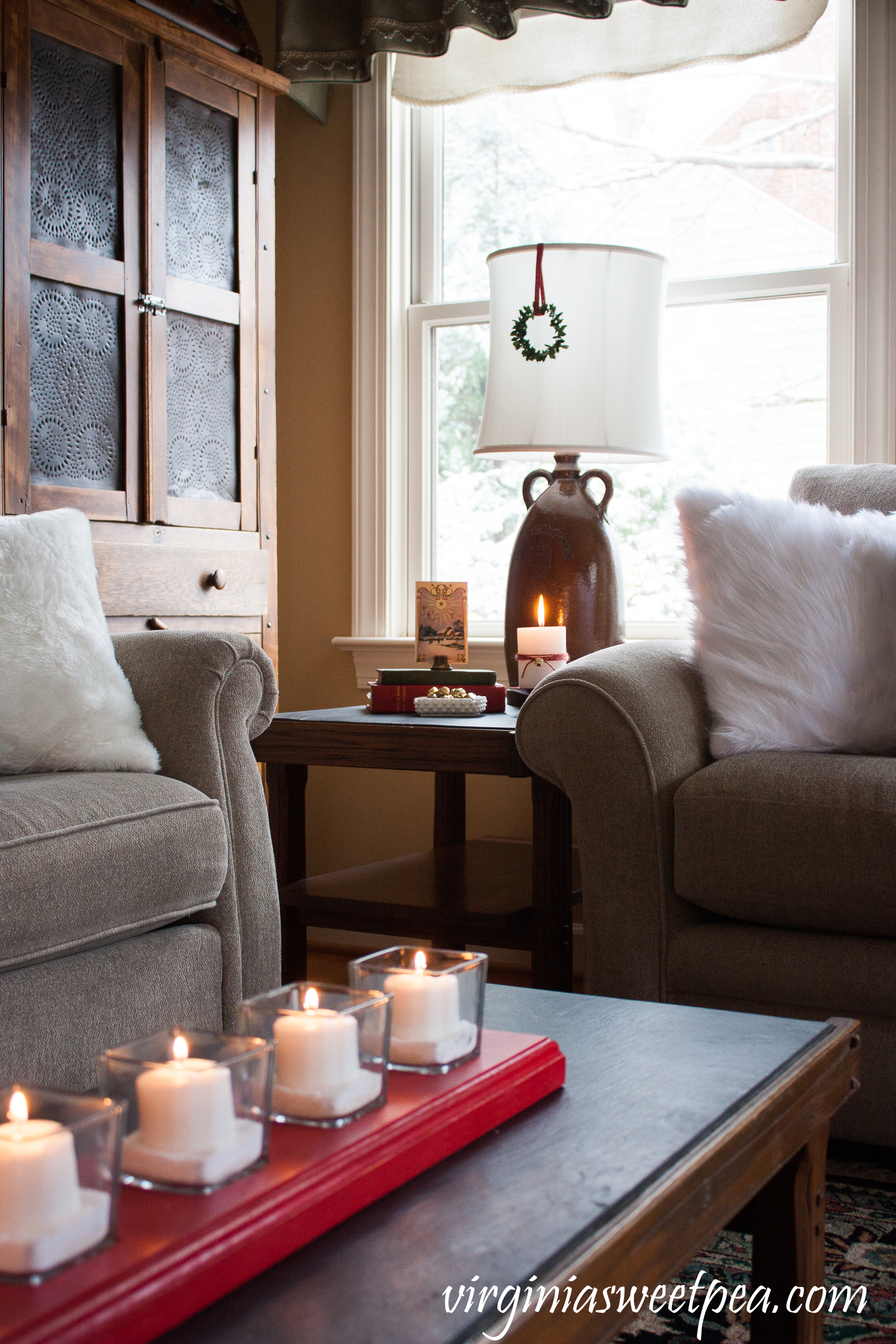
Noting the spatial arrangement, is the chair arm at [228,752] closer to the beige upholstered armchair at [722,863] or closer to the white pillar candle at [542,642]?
the beige upholstered armchair at [722,863]

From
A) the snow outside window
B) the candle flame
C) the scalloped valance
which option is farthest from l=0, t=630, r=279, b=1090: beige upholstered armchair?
the scalloped valance

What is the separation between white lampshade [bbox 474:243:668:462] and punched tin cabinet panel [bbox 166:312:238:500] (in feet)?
2.18

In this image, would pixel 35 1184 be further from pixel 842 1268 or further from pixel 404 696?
pixel 404 696

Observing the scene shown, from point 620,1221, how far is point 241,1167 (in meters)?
0.20

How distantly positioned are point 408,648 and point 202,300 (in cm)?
95

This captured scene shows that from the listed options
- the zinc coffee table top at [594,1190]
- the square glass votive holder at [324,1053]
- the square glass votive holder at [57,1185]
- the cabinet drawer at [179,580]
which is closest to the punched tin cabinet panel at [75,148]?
the cabinet drawer at [179,580]

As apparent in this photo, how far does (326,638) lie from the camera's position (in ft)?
10.8

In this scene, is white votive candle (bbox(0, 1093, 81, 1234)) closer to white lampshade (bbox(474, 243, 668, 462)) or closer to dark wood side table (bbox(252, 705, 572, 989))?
dark wood side table (bbox(252, 705, 572, 989))

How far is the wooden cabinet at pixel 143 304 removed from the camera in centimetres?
234

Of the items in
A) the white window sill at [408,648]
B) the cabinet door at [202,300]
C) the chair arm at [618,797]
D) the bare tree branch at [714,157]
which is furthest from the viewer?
the white window sill at [408,648]

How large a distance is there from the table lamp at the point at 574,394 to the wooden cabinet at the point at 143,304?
0.67 meters

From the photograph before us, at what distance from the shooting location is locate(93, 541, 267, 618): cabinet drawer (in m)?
2.45

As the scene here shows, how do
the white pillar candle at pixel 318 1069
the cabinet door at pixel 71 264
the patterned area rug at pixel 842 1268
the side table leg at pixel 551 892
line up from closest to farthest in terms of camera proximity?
the white pillar candle at pixel 318 1069 < the patterned area rug at pixel 842 1268 < the side table leg at pixel 551 892 < the cabinet door at pixel 71 264

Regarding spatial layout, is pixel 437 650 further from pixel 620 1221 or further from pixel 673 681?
pixel 620 1221
